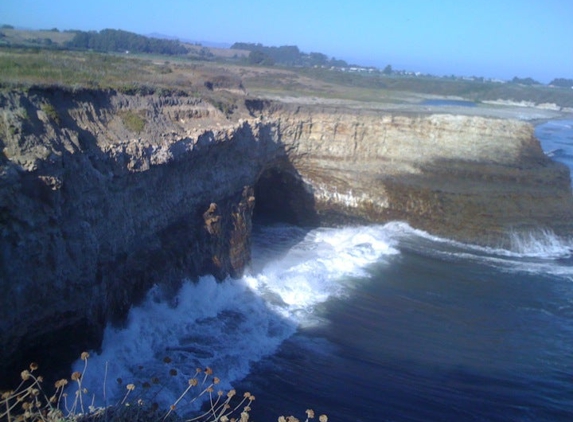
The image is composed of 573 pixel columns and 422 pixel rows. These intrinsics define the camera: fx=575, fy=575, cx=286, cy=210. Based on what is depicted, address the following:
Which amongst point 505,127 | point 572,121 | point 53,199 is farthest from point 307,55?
point 53,199

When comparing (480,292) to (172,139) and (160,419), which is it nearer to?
(172,139)

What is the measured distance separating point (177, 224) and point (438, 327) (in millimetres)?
6497

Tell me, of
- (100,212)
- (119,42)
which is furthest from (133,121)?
(119,42)

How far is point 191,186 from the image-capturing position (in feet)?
45.3

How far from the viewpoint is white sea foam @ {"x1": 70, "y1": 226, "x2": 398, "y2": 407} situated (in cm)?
1020

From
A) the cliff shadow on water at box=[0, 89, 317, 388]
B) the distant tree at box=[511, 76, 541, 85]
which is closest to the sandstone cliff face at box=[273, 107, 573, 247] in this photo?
the cliff shadow on water at box=[0, 89, 317, 388]

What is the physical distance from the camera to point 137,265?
11.5 metres

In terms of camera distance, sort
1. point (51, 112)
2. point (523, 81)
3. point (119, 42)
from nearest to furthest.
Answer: point (51, 112)
point (119, 42)
point (523, 81)

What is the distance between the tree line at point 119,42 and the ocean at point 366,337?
3002 cm

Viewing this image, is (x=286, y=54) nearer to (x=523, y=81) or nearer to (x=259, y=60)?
(x=259, y=60)

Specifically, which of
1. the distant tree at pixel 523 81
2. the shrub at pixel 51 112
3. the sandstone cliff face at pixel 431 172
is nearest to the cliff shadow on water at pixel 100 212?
the shrub at pixel 51 112

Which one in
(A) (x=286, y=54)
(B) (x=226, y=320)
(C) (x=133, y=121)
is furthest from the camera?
(A) (x=286, y=54)

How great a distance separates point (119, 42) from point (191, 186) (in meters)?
37.3

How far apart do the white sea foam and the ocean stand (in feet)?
0.10
